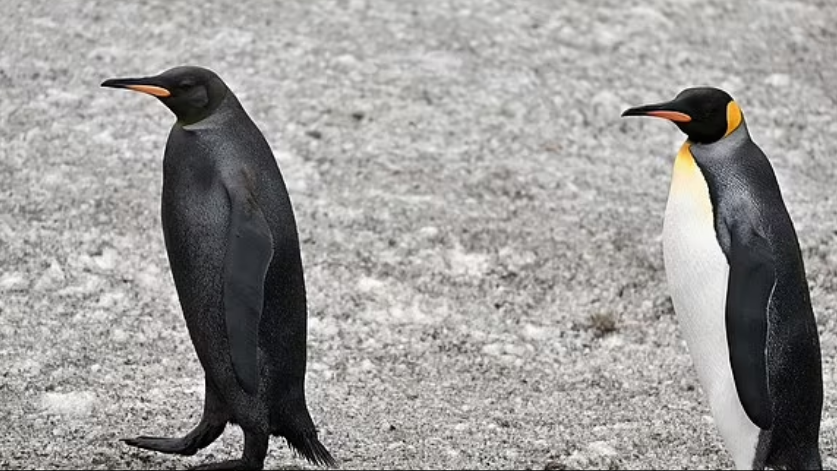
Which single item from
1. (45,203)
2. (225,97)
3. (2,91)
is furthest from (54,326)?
(2,91)

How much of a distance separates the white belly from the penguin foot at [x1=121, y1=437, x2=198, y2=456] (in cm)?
132

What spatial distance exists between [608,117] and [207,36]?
1928mm

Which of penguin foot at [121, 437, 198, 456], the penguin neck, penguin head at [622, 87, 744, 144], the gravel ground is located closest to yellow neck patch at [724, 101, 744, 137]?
penguin head at [622, 87, 744, 144]

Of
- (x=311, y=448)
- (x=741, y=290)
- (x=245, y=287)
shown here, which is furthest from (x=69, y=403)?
(x=741, y=290)

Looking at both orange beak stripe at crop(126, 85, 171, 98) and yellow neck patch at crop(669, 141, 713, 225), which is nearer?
orange beak stripe at crop(126, 85, 171, 98)

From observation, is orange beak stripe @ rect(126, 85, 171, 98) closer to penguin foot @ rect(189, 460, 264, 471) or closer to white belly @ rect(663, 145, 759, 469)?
penguin foot @ rect(189, 460, 264, 471)

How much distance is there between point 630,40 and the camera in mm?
6996

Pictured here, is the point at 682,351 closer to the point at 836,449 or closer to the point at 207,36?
the point at 836,449

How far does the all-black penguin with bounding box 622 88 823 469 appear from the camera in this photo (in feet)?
11.0

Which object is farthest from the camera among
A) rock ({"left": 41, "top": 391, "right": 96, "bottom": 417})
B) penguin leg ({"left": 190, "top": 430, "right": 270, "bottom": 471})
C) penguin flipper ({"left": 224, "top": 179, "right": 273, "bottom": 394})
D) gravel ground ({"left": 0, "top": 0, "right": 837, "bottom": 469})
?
gravel ground ({"left": 0, "top": 0, "right": 837, "bottom": 469})

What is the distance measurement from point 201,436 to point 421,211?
6.92 ft

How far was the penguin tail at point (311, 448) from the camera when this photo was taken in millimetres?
3545

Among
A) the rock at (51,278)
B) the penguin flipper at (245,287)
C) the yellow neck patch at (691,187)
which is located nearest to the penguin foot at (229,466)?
the penguin flipper at (245,287)

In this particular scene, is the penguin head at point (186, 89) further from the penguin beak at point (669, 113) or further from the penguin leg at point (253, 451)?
the penguin beak at point (669, 113)
